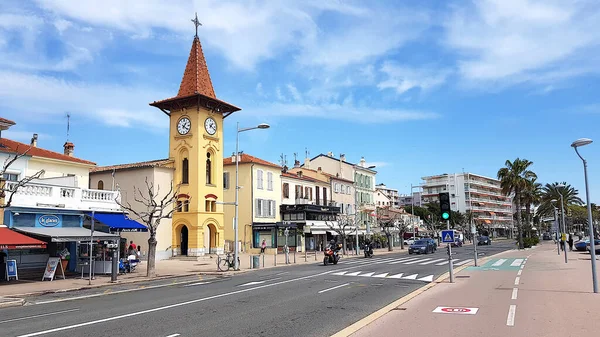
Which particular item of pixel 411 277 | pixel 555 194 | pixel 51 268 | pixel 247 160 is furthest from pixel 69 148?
pixel 555 194

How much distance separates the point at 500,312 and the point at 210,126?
35.6m

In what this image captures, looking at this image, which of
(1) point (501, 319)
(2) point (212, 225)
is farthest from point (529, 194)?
(1) point (501, 319)

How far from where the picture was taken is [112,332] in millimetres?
9852

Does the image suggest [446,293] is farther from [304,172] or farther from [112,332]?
[304,172]

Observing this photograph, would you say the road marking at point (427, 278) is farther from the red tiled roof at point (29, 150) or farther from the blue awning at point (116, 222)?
the red tiled roof at point (29, 150)

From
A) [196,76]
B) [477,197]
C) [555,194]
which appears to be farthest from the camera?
[477,197]

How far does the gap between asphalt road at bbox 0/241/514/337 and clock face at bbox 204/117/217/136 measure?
980 inches

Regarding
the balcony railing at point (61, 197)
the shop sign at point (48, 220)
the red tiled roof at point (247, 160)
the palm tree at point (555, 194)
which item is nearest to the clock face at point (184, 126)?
the red tiled roof at point (247, 160)

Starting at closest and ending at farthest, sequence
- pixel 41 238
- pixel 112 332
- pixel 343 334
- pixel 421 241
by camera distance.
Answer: pixel 343 334
pixel 112 332
pixel 41 238
pixel 421 241

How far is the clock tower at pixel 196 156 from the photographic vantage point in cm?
4166

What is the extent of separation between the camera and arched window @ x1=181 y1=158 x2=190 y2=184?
4253 cm

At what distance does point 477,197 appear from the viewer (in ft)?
409

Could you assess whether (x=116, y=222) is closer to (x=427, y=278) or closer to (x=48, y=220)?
(x=48, y=220)

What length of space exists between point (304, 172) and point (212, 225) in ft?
68.6
